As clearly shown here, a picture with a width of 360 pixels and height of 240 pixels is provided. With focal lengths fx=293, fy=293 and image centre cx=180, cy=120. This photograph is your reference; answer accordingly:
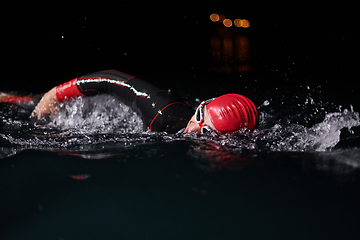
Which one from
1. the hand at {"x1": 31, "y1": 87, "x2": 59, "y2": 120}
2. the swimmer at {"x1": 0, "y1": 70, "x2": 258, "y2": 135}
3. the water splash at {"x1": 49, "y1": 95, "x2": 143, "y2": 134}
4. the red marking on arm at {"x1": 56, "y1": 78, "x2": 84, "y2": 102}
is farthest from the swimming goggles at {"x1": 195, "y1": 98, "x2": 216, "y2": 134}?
the hand at {"x1": 31, "y1": 87, "x2": 59, "y2": 120}

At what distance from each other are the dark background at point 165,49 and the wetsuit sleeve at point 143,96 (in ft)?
6.21

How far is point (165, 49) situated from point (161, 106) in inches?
207

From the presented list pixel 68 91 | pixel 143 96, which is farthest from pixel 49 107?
pixel 143 96

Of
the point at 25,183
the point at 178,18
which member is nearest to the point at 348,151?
the point at 25,183

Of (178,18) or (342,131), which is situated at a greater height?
(178,18)

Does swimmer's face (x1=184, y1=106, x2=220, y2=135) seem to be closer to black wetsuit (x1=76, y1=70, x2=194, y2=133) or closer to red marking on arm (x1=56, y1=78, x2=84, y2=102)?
black wetsuit (x1=76, y1=70, x2=194, y2=133)

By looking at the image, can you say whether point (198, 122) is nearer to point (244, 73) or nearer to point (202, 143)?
point (202, 143)

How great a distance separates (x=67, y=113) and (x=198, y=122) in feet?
4.57

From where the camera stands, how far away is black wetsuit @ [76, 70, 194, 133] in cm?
222

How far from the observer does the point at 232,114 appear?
1.82 meters

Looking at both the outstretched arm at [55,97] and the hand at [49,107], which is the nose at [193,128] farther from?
the hand at [49,107]

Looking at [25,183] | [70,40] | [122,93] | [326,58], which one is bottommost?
[25,183]

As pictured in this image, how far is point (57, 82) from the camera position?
18.6ft

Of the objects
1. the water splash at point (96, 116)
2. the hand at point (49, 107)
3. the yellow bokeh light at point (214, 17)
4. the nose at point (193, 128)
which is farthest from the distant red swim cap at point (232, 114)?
the yellow bokeh light at point (214, 17)
